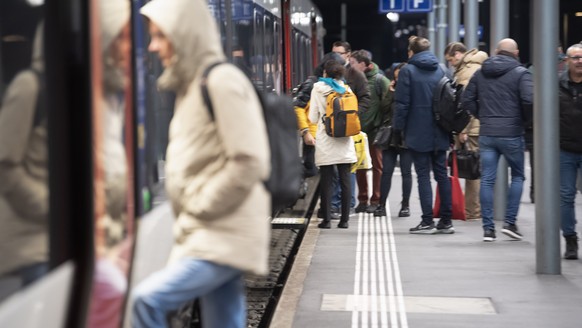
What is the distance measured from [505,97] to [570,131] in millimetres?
1143

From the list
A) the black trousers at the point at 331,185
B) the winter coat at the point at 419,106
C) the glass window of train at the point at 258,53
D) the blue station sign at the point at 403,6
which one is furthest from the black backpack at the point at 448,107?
the blue station sign at the point at 403,6

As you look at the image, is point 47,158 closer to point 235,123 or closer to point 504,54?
point 235,123

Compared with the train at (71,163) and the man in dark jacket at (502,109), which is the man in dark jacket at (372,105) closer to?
the man in dark jacket at (502,109)

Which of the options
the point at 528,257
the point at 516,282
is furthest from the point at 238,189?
the point at 528,257

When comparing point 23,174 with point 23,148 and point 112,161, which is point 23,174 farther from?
point 112,161

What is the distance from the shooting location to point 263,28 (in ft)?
39.6

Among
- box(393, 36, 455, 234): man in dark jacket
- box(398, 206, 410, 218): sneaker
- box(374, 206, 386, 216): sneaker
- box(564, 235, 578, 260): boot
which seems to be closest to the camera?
box(564, 235, 578, 260): boot

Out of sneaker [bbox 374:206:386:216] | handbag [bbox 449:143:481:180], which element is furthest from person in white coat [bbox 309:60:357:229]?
sneaker [bbox 374:206:386:216]

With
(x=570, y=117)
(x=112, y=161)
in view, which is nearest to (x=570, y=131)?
(x=570, y=117)

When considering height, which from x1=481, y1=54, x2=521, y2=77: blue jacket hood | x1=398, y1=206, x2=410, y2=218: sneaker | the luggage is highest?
x1=481, y1=54, x2=521, y2=77: blue jacket hood

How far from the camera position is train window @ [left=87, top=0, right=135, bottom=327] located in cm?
380

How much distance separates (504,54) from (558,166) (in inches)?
79.1

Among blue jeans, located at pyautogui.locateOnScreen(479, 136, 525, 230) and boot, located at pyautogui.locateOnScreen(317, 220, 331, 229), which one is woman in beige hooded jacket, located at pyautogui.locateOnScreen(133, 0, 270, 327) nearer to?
blue jeans, located at pyautogui.locateOnScreen(479, 136, 525, 230)

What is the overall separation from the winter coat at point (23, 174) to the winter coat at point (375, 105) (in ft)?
35.4
